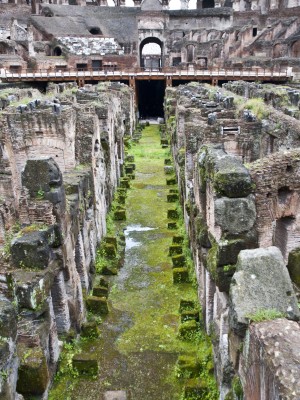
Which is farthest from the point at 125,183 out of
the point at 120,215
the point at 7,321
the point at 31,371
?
the point at 7,321

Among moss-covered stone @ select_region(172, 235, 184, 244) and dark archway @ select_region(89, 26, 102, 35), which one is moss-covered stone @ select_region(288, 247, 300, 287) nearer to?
moss-covered stone @ select_region(172, 235, 184, 244)

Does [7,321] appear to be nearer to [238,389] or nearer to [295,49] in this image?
[238,389]

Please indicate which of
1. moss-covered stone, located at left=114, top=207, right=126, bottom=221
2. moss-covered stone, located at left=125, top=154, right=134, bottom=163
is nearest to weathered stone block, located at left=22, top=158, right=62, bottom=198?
moss-covered stone, located at left=114, top=207, right=126, bottom=221

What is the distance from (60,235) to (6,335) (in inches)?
136

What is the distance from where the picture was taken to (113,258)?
44.1 feet

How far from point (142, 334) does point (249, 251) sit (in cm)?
572

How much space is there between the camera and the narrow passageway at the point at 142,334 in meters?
8.27

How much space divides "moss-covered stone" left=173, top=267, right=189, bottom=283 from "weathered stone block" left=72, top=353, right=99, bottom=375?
3.98 meters

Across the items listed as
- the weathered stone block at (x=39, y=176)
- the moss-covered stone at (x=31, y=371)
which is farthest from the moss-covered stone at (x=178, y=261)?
the moss-covered stone at (x=31, y=371)

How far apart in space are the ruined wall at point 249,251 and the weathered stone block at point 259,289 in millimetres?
11

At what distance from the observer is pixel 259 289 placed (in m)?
4.60

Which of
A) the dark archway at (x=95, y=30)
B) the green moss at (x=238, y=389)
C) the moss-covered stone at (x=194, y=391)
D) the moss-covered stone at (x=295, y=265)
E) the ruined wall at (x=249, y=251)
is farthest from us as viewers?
the dark archway at (x=95, y=30)

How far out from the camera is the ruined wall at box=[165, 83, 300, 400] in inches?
160

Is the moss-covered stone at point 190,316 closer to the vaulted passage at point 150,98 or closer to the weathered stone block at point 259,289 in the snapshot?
the weathered stone block at point 259,289
